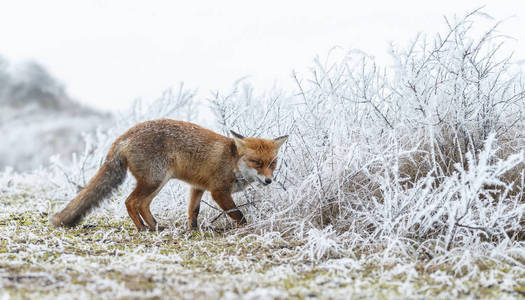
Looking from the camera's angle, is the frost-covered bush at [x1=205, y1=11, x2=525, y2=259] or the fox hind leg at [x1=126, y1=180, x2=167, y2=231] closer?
the frost-covered bush at [x1=205, y1=11, x2=525, y2=259]

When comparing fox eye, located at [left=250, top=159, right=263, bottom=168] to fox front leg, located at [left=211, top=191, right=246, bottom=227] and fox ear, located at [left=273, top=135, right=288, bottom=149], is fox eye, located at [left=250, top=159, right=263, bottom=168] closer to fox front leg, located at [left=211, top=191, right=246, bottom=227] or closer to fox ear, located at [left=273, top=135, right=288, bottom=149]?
fox ear, located at [left=273, top=135, right=288, bottom=149]

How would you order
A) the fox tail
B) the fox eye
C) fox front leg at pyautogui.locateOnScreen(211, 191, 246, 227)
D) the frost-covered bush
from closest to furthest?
the frost-covered bush < the fox tail < fox front leg at pyautogui.locateOnScreen(211, 191, 246, 227) < the fox eye

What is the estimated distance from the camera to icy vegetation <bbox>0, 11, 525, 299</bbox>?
102 inches

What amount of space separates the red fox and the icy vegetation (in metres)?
0.18

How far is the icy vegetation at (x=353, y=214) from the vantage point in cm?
→ 258

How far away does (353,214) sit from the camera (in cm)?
371

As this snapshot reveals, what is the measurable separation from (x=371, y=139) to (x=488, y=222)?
1135 mm

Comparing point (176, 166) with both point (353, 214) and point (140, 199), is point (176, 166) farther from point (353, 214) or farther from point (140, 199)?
point (353, 214)

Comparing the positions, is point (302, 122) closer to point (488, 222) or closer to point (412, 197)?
point (412, 197)

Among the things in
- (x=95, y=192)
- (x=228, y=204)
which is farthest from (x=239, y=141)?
(x=95, y=192)

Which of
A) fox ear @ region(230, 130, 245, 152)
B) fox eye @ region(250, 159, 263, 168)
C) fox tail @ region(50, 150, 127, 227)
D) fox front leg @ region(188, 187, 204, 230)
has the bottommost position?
fox front leg @ region(188, 187, 204, 230)

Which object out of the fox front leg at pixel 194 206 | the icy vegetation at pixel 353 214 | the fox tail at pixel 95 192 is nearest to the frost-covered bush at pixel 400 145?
the icy vegetation at pixel 353 214

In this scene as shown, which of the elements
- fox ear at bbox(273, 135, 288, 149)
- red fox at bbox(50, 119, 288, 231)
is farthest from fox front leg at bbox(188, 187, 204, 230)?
fox ear at bbox(273, 135, 288, 149)

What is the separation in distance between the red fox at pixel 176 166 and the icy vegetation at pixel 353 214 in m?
0.18
